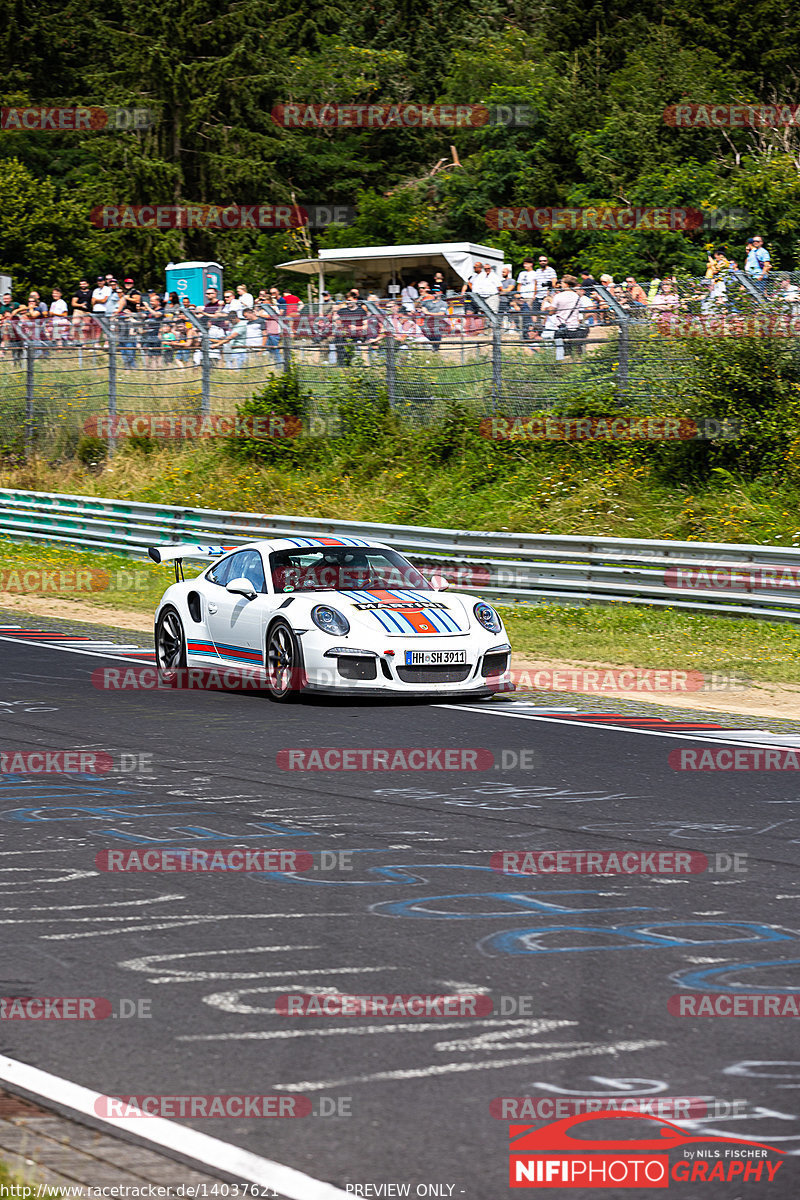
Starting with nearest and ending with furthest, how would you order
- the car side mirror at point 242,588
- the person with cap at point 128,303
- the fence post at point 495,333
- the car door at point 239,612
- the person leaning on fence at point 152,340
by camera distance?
the car door at point 239,612 → the car side mirror at point 242,588 → the fence post at point 495,333 → the person leaning on fence at point 152,340 → the person with cap at point 128,303

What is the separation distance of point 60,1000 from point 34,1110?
3.37 feet

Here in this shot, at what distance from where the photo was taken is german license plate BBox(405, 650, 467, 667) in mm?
12669

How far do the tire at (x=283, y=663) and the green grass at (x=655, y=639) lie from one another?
4.21m

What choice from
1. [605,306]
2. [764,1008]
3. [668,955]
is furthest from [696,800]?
[605,306]

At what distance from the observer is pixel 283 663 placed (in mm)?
13086

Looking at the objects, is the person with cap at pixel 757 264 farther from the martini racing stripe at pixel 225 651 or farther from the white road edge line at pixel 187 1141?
the white road edge line at pixel 187 1141

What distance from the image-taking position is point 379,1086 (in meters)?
4.49

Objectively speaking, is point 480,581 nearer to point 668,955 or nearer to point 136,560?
point 136,560

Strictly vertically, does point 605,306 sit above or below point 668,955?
above
